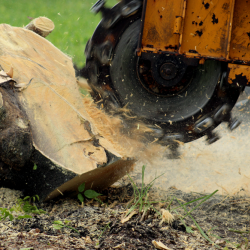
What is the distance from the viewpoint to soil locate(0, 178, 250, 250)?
6.01 ft

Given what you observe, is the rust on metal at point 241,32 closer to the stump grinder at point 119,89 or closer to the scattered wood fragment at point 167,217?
the stump grinder at point 119,89

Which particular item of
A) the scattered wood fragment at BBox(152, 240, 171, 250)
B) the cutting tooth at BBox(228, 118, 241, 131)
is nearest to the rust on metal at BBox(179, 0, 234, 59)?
the cutting tooth at BBox(228, 118, 241, 131)

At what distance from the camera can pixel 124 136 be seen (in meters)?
3.00

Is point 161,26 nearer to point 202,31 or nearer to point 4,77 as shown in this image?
point 202,31

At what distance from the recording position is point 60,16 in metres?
10.4

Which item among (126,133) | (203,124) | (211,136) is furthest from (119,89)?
(211,136)

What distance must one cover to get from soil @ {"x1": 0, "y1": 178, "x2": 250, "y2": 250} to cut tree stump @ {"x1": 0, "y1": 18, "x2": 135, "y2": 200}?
A: 18cm

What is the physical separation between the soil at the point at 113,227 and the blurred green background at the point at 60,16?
5.34 m

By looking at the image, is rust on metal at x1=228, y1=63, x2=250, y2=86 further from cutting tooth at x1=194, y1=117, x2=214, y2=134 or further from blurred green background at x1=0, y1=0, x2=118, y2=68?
blurred green background at x1=0, y1=0, x2=118, y2=68

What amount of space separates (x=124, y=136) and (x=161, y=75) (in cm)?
73

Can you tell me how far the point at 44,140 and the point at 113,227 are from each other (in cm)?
79

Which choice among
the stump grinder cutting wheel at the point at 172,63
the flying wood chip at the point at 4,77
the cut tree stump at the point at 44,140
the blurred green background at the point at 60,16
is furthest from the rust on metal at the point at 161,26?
the blurred green background at the point at 60,16

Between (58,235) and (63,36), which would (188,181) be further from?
(63,36)

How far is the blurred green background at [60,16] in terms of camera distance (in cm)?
791
